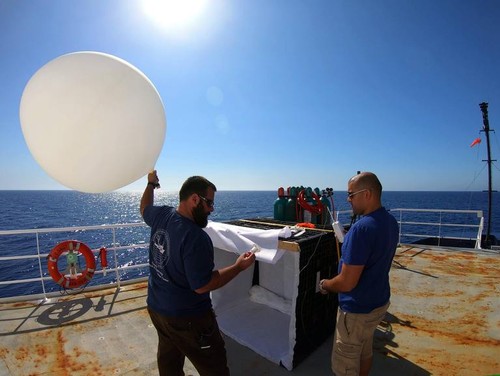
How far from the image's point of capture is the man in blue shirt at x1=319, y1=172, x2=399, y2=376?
199 cm

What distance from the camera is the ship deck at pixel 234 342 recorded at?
2904mm

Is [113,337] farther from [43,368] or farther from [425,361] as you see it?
[425,361]

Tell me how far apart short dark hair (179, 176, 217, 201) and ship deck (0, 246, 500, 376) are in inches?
80.8

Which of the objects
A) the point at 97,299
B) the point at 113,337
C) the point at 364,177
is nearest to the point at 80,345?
the point at 113,337

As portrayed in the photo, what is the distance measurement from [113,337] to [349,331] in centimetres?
291

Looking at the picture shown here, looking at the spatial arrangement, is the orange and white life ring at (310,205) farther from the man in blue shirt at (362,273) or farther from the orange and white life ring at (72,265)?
the orange and white life ring at (72,265)

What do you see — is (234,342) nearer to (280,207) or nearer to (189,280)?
(280,207)

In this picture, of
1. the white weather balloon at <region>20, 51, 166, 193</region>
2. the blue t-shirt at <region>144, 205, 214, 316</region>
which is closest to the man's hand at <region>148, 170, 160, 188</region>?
the white weather balloon at <region>20, 51, 166, 193</region>

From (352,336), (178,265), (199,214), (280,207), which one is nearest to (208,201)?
(199,214)

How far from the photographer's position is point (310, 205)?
3865 mm

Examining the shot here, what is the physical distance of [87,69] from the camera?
6.42ft

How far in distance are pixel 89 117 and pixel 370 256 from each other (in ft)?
7.39

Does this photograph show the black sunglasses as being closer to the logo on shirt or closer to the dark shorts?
the logo on shirt

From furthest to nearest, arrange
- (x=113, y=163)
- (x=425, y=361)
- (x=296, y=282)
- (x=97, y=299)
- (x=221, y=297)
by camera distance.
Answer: (x=97, y=299)
(x=221, y=297)
(x=425, y=361)
(x=296, y=282)
(x=113, y=163)
